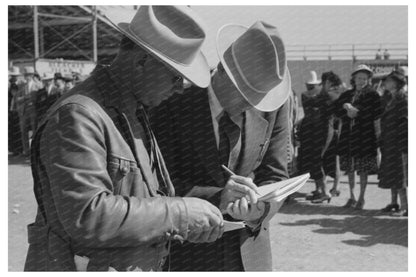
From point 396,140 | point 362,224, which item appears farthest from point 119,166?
point 396,140

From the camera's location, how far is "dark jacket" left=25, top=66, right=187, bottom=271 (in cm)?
146

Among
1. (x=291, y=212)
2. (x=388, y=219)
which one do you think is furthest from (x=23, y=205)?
(x=388, y=219)

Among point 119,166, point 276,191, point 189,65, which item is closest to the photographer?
point 119,166

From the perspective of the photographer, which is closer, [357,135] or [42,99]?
[357,135]

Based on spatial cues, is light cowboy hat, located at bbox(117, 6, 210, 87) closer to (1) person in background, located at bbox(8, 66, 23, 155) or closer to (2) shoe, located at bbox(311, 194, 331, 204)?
(2) shoe, located at bbox(311, 194, 331, 204)

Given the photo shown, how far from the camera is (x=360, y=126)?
725cm

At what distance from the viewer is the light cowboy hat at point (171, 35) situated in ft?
5.46

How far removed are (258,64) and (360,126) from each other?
17.1 feet

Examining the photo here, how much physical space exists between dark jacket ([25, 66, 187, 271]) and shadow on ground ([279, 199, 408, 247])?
4.48m

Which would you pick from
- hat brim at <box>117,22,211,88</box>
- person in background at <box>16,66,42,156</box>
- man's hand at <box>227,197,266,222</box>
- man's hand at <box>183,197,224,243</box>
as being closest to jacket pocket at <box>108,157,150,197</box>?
man's hand at <box>183,197,224,243</box>

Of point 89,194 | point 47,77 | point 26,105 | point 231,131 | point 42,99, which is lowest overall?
point 89,194

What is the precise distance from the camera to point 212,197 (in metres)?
2.24

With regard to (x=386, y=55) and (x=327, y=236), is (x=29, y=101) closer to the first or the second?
(x=327, y=236)

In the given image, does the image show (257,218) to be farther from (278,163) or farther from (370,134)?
(370,134)
